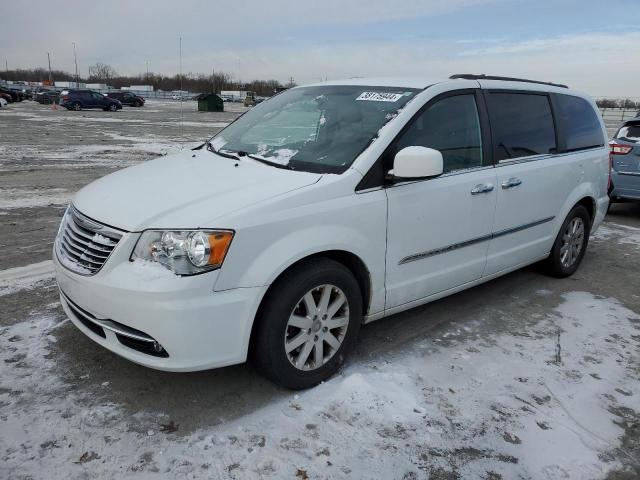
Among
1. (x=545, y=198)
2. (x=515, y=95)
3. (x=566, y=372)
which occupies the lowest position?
(x=566, y=372)

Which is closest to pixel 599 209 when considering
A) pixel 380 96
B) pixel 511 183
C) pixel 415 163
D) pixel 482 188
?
pixel 511 183

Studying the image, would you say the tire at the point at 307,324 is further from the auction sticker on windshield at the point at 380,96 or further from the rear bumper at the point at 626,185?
the rear bumper at the point at 626,185

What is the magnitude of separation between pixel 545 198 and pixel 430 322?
4.98 feet

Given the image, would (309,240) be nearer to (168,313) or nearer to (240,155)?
(168,313)

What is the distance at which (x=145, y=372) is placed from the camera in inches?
127

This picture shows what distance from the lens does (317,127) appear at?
144 inches

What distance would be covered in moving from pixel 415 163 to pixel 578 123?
2.79m

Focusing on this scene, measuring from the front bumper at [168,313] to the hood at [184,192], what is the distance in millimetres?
211

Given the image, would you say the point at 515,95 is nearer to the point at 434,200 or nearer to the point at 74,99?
the point at 434,200

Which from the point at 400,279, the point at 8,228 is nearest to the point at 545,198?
the point at 400,279

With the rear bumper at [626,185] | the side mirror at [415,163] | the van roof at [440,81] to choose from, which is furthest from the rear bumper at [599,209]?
the side mirror at [415,163]

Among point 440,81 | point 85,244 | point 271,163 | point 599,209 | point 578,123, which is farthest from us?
point 599,209

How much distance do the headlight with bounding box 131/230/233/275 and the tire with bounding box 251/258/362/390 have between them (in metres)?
0.39

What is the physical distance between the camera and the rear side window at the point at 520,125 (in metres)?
4.07
